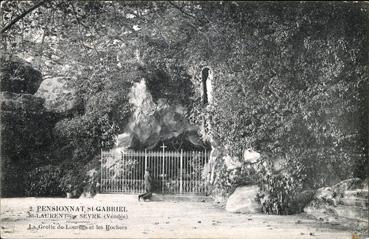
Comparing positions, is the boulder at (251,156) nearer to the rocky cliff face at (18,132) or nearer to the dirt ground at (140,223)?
the dirt ground at (140,223)

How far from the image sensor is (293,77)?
28.8 ft

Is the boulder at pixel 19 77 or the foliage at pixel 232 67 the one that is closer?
the boulder at pixel 19 77

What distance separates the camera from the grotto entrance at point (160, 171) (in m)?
8.49

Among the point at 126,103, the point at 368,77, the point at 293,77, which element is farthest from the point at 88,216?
the point at 368,77

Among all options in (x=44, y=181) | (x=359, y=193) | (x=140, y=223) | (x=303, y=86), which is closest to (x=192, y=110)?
(x=303, y=86)

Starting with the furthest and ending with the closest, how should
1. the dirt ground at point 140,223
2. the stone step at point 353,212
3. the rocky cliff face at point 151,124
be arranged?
1. the rocky cliff face at point 151,124
2. the stone step at point 353,212
3. the dirt ground at point 140,223

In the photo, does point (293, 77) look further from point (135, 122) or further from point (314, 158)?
point (135, 122)

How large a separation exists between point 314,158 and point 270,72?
1.83m

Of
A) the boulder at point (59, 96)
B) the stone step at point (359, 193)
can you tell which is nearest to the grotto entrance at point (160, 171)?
the boulder at point (59, 96)

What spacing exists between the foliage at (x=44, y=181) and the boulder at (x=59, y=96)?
110 cm

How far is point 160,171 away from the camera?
336 inches

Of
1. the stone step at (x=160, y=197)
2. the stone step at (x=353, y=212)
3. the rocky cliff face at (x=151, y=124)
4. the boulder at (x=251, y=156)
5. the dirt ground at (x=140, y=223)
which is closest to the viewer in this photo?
the dirt ground at (x=140, y=223)

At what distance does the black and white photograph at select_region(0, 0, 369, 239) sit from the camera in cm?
844

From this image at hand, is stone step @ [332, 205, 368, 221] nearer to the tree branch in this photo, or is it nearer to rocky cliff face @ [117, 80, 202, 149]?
rocky cliff face @ [117, 80, 202, 149]
